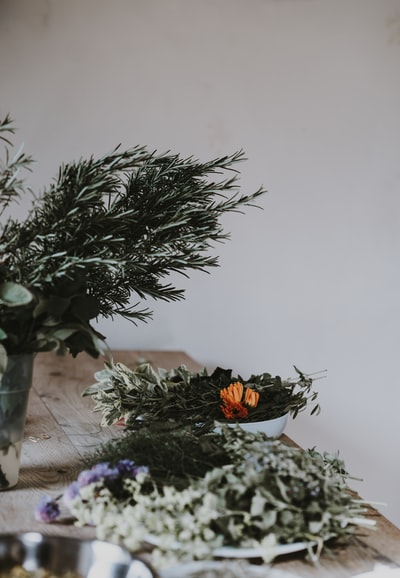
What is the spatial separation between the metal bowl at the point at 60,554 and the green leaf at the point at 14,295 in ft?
0.77

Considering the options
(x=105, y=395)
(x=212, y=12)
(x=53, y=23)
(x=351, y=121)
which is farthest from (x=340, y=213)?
(x=105, y=395)

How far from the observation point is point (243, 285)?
2.22 metres

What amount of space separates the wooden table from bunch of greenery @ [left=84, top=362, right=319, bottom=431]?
0.25 feet

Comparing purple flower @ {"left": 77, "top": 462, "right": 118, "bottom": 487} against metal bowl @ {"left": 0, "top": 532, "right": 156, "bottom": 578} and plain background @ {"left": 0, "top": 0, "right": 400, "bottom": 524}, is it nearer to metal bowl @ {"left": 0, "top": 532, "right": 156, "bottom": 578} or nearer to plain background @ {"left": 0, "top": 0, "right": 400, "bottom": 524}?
metal bowl @ {"left": 0, "top": 532, "right": 156, "bottom": 578}

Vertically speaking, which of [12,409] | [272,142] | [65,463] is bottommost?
[65,463]

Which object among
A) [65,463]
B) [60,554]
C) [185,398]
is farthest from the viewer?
[185,398]

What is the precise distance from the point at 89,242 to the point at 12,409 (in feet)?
0.70

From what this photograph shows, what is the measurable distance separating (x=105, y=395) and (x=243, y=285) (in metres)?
1.14

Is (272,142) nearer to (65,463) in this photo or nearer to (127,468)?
(65,463)

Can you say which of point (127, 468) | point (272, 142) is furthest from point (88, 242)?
point (272, 142)

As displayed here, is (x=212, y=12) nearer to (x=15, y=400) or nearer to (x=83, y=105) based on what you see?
(x=83, y=105)

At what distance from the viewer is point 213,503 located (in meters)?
0.70

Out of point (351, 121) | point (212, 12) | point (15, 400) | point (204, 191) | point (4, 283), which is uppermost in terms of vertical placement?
point (212, 12)

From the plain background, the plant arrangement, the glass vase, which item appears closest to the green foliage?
the plant arrangement
